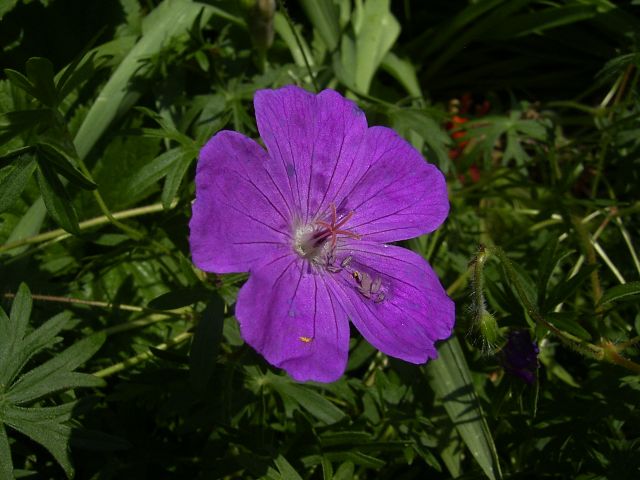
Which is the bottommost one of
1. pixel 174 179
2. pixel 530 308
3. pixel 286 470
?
pixel 286 470

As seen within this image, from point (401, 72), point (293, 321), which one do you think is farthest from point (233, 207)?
point (401, 72)

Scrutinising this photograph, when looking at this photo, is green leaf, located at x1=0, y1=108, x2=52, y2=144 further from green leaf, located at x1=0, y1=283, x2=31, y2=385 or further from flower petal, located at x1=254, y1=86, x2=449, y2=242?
flower petal, located at x1=254, y1=86, x2=449, y2=242

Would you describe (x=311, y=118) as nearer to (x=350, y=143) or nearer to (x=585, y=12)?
(x=350, y=143)

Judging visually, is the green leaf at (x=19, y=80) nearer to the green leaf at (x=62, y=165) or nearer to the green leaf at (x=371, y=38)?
the green leaf at (x=62, y=165)

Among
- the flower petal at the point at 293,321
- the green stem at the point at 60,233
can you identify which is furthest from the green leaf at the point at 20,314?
the flower petal at the point at 293,321

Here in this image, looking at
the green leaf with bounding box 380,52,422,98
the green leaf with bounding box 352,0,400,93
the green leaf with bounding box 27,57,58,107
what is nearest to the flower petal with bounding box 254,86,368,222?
the green leaf with bounding box 27,57,58,107

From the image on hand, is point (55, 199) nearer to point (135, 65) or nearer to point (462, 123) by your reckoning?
point (135, 65)
